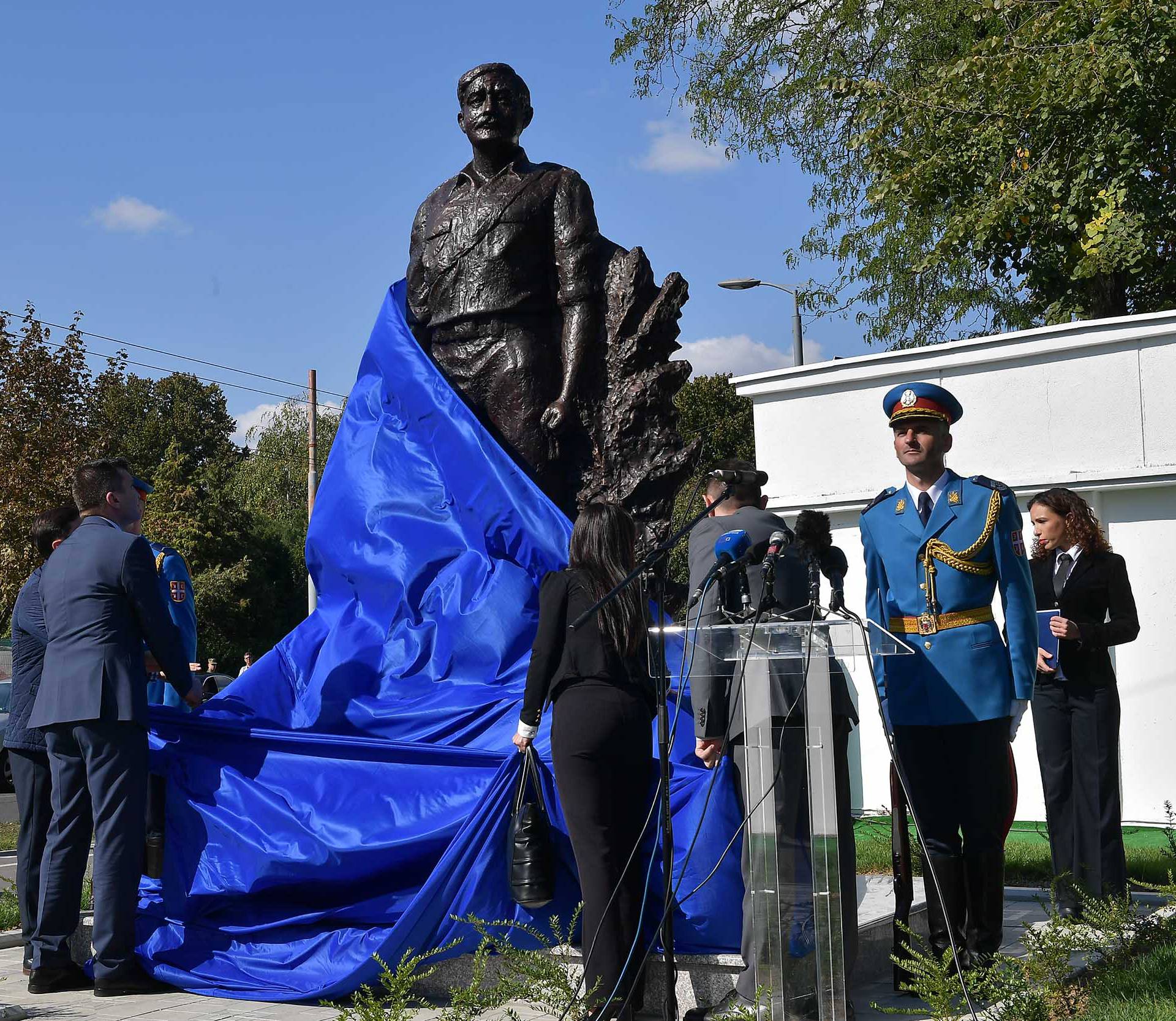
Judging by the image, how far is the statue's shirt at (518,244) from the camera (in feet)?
20.6

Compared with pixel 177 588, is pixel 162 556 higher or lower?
higher

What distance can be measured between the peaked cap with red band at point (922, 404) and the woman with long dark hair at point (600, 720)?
0.98m

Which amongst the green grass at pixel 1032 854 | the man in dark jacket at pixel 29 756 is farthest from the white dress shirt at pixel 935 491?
the man in dark jacket at pixel 29 756

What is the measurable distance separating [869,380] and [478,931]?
284 inches

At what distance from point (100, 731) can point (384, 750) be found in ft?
3.47

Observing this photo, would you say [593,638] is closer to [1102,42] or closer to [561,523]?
[561,523]

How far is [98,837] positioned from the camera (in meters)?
5.07

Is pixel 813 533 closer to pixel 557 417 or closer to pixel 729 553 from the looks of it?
pixel 729 553

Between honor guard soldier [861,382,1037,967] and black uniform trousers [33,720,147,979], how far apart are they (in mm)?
2797

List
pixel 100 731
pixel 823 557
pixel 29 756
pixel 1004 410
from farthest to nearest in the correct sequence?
pixel 1004 410
pixel 29 756
pixel 100 731
pixel 823 557

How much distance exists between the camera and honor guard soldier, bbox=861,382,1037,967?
439 centimetres

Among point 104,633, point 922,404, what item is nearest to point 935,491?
point 922,404

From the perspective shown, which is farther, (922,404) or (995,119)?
(995,119)

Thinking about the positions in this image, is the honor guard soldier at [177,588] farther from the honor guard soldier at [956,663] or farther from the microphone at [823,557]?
the honor guard soldier at [956,663]
